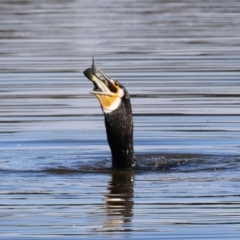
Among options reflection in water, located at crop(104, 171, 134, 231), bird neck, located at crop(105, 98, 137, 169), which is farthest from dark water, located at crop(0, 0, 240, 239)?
bird neck, located at crop(105, 98, 137, 169)

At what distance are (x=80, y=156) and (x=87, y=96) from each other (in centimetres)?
399

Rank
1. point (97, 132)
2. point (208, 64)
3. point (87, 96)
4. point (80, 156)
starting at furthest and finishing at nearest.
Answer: point (208, 64) < point (87, 96) < point (97, 132) < point (80, 156)

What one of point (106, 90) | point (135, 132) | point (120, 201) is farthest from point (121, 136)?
point (135, 132)

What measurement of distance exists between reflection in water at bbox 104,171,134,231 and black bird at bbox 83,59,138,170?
15 cm

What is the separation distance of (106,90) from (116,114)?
0.31m

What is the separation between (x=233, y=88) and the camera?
55.1 ft

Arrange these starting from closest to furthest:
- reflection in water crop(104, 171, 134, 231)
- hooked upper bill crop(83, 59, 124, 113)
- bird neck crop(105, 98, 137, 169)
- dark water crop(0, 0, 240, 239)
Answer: reflection in water crop(104, 171, 134, 231) → dark water crop(0, 0, 240, 239) → hooked upper bill crop(83, 59, 124, 113) → bird neck crop(105, 98, 137, 169)

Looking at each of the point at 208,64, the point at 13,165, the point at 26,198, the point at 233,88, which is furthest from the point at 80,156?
the point at 208,64

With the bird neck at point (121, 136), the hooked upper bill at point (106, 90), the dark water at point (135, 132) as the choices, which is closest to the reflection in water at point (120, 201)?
the dark water at point (135, 132)

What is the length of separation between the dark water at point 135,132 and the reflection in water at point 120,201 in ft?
0.04

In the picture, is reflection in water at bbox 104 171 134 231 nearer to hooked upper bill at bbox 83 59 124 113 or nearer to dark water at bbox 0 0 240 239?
dark water at bbox 0 0 240 239

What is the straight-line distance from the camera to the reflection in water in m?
9.41

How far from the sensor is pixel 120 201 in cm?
1038

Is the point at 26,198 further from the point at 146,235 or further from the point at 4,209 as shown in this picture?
the point at 146,235
